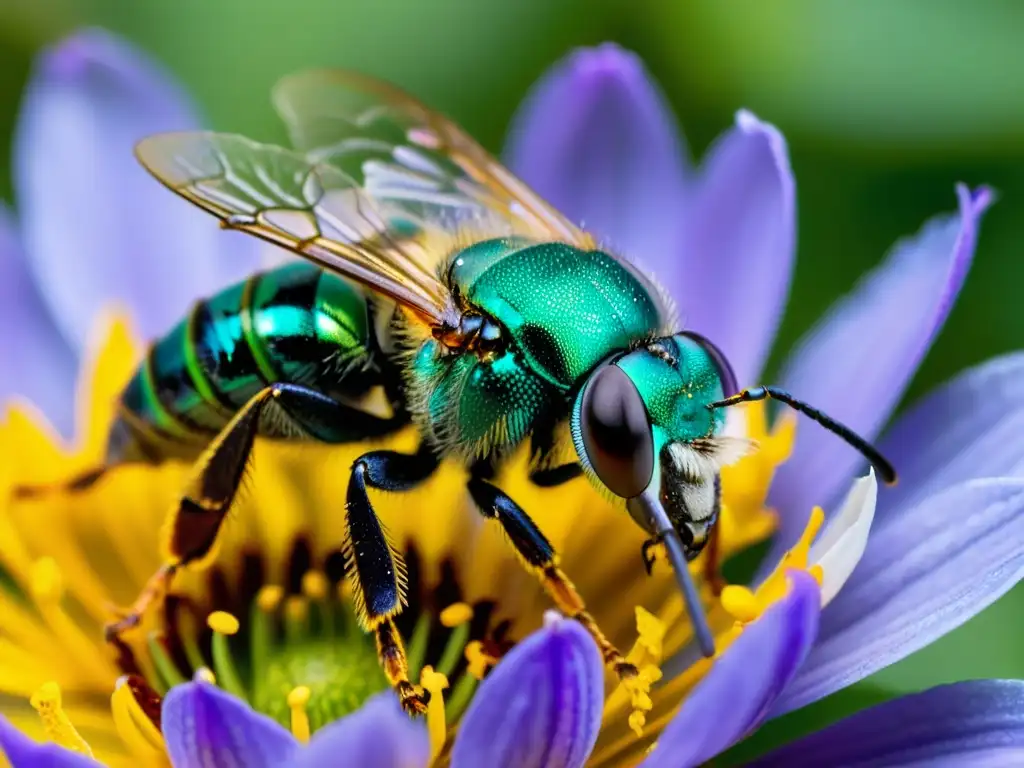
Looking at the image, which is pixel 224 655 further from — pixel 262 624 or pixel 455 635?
pixel 455 635

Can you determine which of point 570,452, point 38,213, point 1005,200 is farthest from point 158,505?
point 1005,200

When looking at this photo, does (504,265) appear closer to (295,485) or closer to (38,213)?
(295,485)

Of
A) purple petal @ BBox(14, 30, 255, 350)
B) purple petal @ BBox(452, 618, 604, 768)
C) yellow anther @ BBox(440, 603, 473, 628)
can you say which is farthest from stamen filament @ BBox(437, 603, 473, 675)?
purple petal @ BBox(14, 30, 255, 350)

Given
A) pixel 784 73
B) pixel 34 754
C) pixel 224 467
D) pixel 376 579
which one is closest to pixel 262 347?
pixel 224 467

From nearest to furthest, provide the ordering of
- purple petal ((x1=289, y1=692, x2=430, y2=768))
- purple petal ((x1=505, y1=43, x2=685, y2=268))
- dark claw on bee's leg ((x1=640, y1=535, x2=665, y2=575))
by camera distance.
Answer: purple petal ((x1=289, y1=692, x2=430, y2=768)), dark claw on bee's leg ((x1=640, y1=535, x2=665, y2=575)), purple petal ((x1=505, y1=43, x2=685, y2=268))

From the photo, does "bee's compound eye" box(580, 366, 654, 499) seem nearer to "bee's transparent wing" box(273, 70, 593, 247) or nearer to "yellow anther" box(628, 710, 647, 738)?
"yellow anther" box(628, 710, 647, 738)

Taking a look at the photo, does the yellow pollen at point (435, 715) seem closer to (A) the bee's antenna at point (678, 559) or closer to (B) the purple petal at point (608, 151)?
(A) the bee's antenna at point (678, 559)

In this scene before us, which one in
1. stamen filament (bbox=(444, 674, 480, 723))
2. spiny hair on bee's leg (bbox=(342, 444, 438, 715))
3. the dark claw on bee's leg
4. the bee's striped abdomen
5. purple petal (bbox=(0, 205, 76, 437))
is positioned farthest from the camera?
purple petal (bbox=(0, 205, 76, 437))

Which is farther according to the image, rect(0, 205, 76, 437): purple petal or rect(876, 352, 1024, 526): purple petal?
rect(0, 205, 76, 437): purple petal
